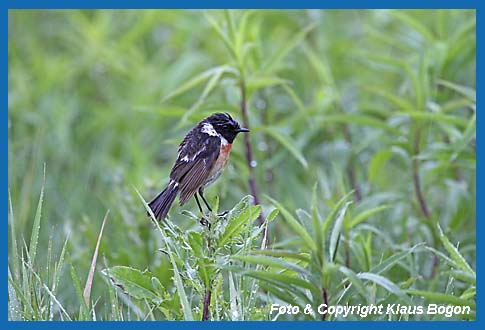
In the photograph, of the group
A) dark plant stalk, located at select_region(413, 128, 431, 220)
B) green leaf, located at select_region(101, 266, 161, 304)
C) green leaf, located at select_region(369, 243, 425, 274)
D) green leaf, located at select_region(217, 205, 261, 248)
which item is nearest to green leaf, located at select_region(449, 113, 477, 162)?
dark plant stalk, located at select_region(413, 128, 431, 220)

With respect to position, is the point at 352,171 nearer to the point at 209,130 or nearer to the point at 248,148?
the point at 248,148

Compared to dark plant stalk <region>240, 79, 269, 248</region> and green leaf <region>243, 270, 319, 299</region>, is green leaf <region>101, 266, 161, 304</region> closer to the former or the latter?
green leaf <region>243, 270, 319, 299</region>

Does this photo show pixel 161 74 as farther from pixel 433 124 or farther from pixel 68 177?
pixel 433 124

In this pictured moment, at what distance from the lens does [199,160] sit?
302 centimetres

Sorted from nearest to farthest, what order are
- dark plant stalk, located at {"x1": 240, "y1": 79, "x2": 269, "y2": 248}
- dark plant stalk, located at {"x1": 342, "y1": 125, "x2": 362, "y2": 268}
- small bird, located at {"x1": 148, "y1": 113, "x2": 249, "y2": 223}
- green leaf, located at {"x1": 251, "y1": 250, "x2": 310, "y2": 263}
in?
green leaf, located at {"x1": 251, "y1": 250, "x2": 310, "y2": 263}
small bird, located at {"x1": 148, "y1": 113, "x2": 249, "y2": 223}
dark plant stalk, located at {"x1": 240, "y1": 79, "x2": 269, "y2": 248}
dark plant stalk, located at {"x1": 342, "y1": 125, "x2": 362, "y2": 268}

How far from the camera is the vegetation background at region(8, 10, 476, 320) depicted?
9.30 ft

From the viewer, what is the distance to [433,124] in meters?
4.68

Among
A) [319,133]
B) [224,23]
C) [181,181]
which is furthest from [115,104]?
[181,181]

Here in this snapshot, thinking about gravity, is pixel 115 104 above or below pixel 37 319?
above

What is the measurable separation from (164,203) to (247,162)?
109 centimetres

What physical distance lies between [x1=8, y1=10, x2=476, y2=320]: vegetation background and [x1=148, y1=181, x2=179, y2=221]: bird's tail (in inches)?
2.1

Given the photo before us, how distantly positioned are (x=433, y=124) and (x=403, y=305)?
5.80ft

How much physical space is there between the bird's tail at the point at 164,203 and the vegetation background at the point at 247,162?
0.05 meters

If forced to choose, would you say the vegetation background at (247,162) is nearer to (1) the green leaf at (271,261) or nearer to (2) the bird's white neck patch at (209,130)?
(1) the green leaf at (271,261)
